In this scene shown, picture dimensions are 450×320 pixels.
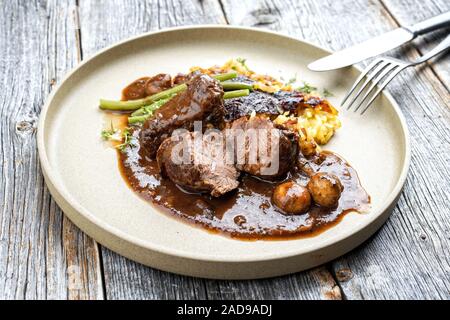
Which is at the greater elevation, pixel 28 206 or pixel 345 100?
pixel 345 100

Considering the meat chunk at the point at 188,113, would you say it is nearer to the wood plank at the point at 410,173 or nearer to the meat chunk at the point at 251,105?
the meat chunk at the point at 251,105

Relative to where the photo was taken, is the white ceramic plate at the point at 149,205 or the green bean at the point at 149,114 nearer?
the white ceramic plate at the point at 149,205

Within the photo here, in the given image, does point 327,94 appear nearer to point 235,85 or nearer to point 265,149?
point 235,85

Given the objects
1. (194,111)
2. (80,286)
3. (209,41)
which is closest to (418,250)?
(194,111)

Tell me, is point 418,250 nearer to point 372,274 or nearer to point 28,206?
point 372,274

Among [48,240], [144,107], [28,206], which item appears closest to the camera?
[48,240]

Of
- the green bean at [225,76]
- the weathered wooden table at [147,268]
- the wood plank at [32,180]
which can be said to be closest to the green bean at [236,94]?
the green bean at [225,76]
